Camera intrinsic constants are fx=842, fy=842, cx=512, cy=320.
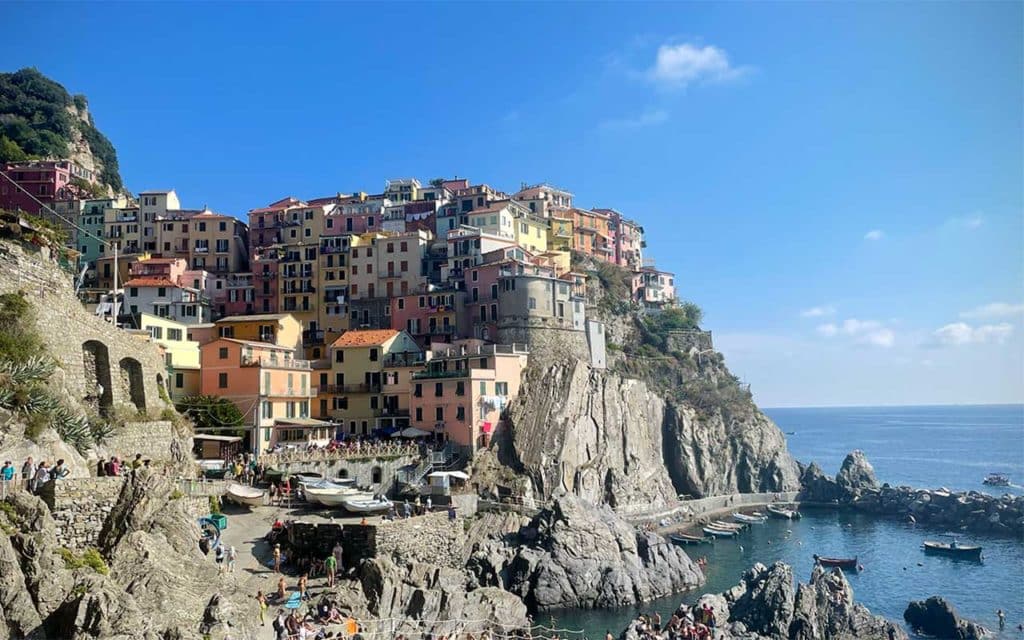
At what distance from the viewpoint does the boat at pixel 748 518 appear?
70.0m

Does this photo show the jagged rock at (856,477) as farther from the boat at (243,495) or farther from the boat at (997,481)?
the boat at (243,495)

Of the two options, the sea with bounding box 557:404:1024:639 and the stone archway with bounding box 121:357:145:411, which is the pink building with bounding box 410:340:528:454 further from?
the stone archway with bounding box 121:357:145:411

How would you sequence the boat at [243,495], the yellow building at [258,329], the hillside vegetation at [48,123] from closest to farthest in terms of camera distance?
1. the boat at [243,495]
2. the yellow building at [258,329]
3. the hillside vegetation at [48,123]

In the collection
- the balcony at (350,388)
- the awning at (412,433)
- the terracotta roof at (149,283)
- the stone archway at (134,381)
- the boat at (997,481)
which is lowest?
the boat at (997,481)

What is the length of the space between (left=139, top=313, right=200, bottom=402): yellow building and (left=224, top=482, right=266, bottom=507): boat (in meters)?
17.8

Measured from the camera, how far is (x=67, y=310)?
108 feet

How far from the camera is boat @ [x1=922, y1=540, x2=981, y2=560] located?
5973 cm

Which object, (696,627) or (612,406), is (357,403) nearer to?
(612,406)

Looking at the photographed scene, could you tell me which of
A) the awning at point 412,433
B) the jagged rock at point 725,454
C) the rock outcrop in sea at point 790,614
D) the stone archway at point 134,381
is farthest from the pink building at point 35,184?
the rock outcrop in sea at point 790,614

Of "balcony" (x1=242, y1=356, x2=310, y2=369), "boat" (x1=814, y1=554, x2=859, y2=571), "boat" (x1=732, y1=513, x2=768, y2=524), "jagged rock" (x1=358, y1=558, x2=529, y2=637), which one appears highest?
"balcony" (x1=242, y1=356, x2=310, y2=369)

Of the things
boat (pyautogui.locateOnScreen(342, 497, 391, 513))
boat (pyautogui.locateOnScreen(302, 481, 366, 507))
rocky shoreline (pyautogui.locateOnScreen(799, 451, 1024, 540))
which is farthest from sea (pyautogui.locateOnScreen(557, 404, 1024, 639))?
boat (pyautogui.locateOnScreen(302, 481, 366, 507))

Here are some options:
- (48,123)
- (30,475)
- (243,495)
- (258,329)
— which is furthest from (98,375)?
(48,123)

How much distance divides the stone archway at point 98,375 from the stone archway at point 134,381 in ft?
5.24

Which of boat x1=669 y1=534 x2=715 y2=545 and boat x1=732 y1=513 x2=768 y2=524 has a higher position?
boat x1=669 y1=534 x2=715 y2=545
